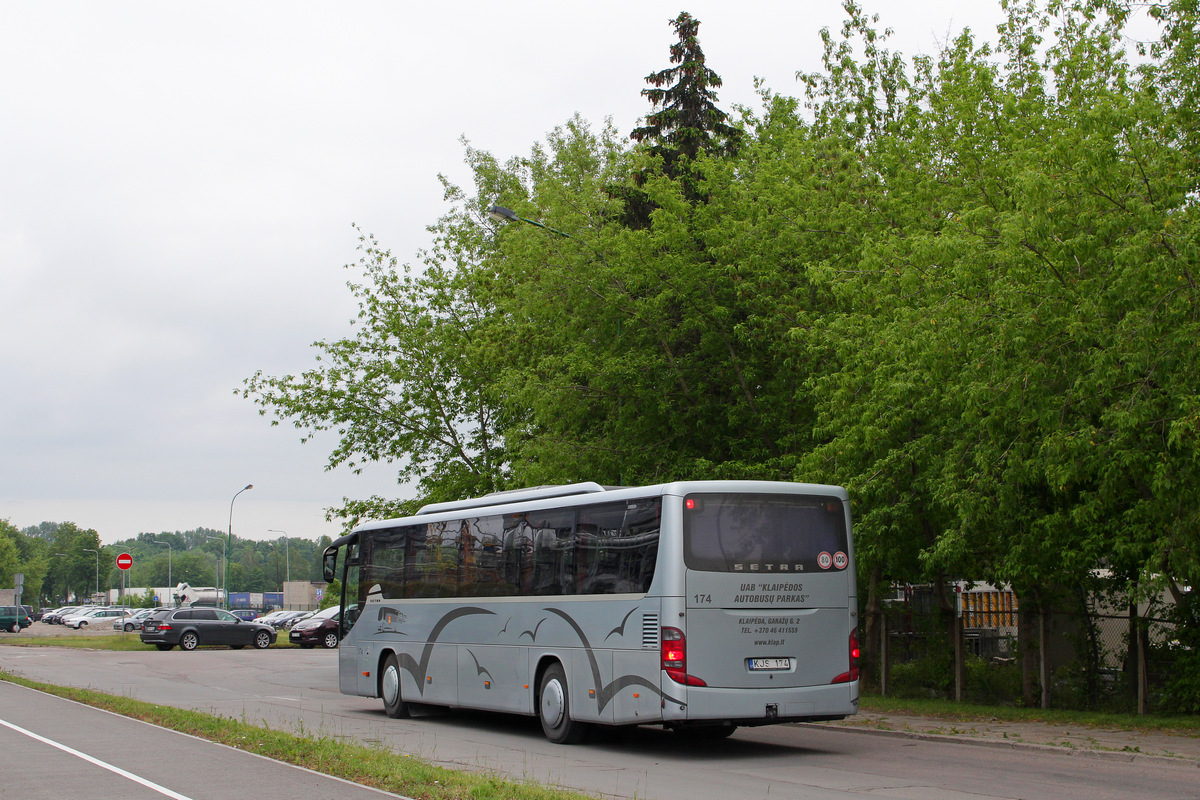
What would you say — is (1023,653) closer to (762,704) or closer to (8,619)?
(762,704)

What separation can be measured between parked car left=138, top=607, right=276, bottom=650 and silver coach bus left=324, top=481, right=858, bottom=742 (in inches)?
1234

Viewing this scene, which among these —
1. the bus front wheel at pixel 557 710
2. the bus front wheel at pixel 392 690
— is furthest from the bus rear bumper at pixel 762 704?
the bus front wheel at pixel 392 690

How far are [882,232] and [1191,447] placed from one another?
22.3 feet

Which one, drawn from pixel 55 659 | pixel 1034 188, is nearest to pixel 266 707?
pixel 1034 188

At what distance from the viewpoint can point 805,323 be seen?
20281 millimetres

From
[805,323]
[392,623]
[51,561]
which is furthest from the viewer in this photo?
[51,561]

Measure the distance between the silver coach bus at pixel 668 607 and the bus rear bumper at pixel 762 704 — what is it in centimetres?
1

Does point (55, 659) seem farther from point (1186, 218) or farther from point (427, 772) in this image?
point (1186, 218)

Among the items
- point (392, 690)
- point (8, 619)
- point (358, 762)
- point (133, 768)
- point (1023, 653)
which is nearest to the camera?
point (358, 762)

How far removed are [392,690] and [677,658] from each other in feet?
25.0

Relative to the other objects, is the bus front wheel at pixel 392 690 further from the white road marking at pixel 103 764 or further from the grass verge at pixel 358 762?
the white road marking at pixel 103 764

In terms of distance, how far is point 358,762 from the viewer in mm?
11312

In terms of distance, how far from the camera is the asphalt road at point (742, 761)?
10.4 meters

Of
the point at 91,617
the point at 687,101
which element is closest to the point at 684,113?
the point at 687,101
